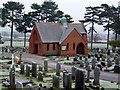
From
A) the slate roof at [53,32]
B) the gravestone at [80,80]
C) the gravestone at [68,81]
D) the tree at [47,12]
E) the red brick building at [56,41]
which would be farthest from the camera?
the tree at [47,12]

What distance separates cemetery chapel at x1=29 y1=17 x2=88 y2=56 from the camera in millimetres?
38719

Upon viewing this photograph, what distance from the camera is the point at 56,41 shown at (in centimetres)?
3925

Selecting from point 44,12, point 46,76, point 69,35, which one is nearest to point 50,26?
point 69,35

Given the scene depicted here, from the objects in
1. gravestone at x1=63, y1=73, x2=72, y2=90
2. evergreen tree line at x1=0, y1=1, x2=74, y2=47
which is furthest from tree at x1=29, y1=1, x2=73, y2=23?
gravestone at x1=63, y1=73, x2=72, y2=90

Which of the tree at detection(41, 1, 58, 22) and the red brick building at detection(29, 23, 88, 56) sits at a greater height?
the tree at detection(41, 1, 58, 22)

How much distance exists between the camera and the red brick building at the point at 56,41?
1524 inches

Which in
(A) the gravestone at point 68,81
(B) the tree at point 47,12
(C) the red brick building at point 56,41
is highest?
(B) the tree at point 47,12

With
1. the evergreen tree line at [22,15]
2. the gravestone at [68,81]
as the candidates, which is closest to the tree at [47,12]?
the evergreen tree line at [22,15]

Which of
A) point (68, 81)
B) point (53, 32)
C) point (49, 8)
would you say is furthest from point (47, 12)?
point (68, 81)

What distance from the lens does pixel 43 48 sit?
38250 mm

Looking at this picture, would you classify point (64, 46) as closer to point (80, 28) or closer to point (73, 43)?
point (73, 43)

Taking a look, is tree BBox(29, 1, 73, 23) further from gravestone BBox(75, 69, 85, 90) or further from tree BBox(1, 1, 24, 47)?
gravestone BBox(75, 69, 85, 90)

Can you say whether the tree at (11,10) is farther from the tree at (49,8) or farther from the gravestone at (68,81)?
the gravestone at (68,81)

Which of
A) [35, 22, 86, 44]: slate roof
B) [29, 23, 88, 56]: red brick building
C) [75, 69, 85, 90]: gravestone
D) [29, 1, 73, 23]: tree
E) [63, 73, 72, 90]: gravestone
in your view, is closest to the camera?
[75, 69, 85, 90]: gravestone
